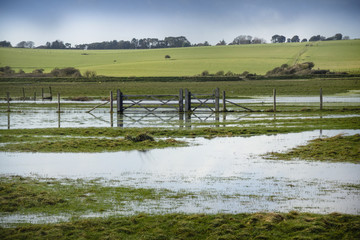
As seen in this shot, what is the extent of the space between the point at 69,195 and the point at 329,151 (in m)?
10.8

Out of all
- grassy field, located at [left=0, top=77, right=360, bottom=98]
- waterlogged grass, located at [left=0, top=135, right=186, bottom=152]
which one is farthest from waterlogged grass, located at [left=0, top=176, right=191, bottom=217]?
grassy field, located at [left=0, top=77, right=360, bottom=98]

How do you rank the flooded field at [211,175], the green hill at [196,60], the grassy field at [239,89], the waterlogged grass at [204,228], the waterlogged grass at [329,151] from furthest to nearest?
Result: the green hill at [196,60] < the grassy field at [239,89] < the waterlogged grass at [329,151] < the flooded field at [211,175] < the waterlogged grass at [204,228]

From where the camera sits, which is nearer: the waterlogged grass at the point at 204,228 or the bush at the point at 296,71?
the waterlogged grass at the point at 204,228

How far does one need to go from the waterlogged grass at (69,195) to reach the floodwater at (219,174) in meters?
0.49

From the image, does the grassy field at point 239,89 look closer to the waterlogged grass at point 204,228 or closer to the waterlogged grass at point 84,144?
the waterlogged grass at point 84,144

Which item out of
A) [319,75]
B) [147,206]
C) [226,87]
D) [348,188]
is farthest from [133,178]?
[319,75]

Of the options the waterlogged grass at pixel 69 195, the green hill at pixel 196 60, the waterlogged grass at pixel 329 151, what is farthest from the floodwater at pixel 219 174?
the green hill at pixel 196 60

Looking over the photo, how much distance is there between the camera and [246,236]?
10.1m

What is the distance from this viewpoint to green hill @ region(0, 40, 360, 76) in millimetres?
133625

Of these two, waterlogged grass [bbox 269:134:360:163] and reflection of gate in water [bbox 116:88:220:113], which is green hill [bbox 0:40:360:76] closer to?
reflection of gate in water [bbox 116:88:220:113]

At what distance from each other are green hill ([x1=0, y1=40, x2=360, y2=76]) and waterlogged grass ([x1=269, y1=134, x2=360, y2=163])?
9895 centimetres

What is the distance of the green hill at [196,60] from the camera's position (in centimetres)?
13362

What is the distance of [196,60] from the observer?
16012 centimetres

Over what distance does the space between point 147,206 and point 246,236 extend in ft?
9.46
